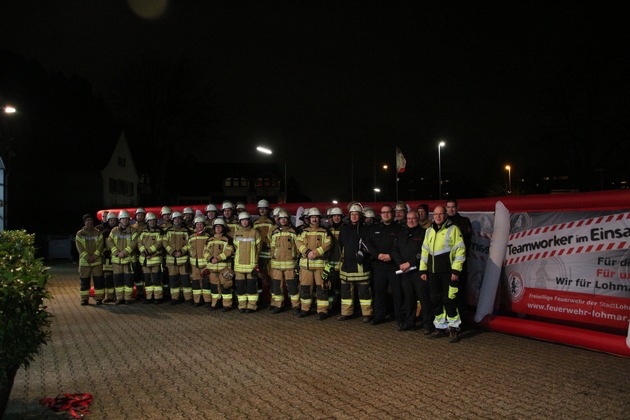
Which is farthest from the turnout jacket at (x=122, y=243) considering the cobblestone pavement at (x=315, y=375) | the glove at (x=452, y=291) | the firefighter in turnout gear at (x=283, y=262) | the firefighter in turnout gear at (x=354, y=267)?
the glove at (x=452, y=291)

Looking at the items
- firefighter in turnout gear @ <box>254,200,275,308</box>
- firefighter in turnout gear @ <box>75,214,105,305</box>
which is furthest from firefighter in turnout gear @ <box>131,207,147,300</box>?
firefighter in turnout gear @ <box>254,200,275,308</box>

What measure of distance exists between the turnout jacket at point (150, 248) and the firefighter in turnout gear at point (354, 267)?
485 centimetres

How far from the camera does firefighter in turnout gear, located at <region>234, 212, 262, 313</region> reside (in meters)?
11.0

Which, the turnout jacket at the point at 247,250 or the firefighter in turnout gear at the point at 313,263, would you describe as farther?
the turnout jacket at the point at 247,250

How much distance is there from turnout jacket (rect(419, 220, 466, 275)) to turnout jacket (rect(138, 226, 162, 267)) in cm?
689

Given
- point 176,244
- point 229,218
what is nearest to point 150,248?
point 176,244

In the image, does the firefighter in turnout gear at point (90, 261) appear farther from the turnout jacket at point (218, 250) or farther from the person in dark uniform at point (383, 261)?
the person in dark uniform at point (383, 261)

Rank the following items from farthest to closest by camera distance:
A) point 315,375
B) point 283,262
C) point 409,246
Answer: point 283,262 < point 409,246 < point 315,375

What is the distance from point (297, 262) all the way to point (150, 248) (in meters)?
3.96

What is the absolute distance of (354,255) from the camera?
386 inches

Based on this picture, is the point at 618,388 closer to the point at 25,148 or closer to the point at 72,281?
the point at 72,281

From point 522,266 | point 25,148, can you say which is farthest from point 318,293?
point 25,148

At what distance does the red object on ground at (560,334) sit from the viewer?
7.06 meters

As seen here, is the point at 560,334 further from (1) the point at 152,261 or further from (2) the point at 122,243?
(2) the point at 122,243
